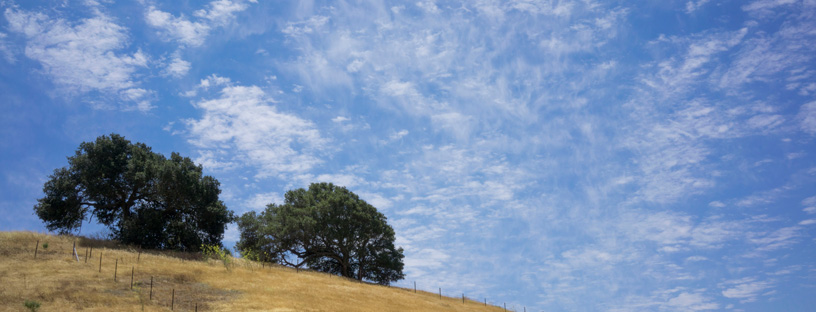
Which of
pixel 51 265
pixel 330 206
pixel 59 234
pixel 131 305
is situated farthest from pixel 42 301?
pixel 330 206

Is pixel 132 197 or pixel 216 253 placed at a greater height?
pixel 132 197

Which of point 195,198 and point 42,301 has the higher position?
point 195,198

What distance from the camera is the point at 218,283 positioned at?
142 ft

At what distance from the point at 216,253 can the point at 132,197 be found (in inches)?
448

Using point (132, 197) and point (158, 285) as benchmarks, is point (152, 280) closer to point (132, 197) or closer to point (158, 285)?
point (158, 285)

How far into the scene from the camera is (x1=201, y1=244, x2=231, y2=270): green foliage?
52669 mm

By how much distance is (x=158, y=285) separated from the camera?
3994cm

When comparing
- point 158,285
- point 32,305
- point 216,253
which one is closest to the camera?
point 32,305

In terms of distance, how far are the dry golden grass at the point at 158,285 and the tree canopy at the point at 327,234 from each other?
798 cm

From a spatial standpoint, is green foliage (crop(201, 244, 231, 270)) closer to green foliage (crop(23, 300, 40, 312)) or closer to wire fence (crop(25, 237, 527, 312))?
wire fence (crop(25, 237, 527, 312))

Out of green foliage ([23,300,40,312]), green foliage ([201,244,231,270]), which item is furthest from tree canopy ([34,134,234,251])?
green foliage ([23,300,40,312])

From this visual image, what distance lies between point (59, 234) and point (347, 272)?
95.3 ft

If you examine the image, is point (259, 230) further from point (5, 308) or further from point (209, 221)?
point (5, 308)

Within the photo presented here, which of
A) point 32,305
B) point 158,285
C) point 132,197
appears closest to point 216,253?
point 132,197
